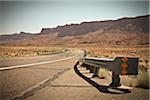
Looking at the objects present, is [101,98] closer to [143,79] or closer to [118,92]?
[118,92]

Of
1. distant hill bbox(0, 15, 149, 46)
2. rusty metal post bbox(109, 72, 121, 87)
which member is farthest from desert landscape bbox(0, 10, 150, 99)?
rusty metal post bbox(109, 72, 121, 87)

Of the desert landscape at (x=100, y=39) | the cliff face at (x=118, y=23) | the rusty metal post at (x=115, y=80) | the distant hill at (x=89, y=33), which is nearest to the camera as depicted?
the rusty metal post at (x=115, y=80)

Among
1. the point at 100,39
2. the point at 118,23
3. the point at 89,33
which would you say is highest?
the point at 118,23

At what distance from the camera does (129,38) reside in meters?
11.6

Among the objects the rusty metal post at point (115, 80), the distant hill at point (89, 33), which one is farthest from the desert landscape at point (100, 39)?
the rusty metal post at point (115, 80)

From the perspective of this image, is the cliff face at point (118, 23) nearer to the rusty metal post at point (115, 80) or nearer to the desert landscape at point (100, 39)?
the desert landscape at point (100, 39)

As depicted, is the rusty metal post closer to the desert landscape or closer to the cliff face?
the desert landscape

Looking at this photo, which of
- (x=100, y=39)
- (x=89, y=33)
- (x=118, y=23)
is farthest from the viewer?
(x=89, y=33)

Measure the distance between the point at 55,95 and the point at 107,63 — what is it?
1.39 metres

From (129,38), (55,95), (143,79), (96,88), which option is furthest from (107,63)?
(129,38)

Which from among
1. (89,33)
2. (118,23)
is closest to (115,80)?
(118,23)

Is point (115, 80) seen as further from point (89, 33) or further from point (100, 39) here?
point (89, 33)

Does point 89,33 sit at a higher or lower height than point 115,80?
higher

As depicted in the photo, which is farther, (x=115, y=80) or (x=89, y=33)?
(x=89, y=33)
